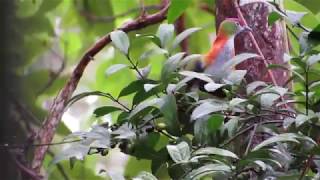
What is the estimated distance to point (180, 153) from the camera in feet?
1.78

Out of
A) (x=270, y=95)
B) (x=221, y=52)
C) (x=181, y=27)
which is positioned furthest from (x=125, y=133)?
(x=181, y=27)

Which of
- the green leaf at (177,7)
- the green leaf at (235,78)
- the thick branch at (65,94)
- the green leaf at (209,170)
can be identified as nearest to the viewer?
the green leaf at (209,170)

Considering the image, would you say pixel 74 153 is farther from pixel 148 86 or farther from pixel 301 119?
pixel 301 119

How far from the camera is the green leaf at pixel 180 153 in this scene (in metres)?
0.54

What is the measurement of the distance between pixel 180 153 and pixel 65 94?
54cm

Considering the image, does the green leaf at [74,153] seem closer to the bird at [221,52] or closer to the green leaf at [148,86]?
the green leaf at [148,86]

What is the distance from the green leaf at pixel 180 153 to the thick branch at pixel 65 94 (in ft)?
1.40

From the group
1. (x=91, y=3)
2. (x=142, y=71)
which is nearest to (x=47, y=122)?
(x=142, y=71)

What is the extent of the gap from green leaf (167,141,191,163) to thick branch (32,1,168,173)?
0.43m

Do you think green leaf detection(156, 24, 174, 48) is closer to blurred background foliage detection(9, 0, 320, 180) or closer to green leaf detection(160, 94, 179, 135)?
green leaf detection(160, 94, 179, 135)

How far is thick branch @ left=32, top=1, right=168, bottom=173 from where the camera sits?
96 cm

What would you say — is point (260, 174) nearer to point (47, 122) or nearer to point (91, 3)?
point (47, 122)

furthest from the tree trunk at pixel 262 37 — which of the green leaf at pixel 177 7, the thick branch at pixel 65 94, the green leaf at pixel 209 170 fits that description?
the green leaf at pixel 209 170

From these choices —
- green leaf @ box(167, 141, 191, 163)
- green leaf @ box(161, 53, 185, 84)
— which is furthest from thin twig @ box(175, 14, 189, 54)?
green leaf @ box(167, 141, 191, 163)
